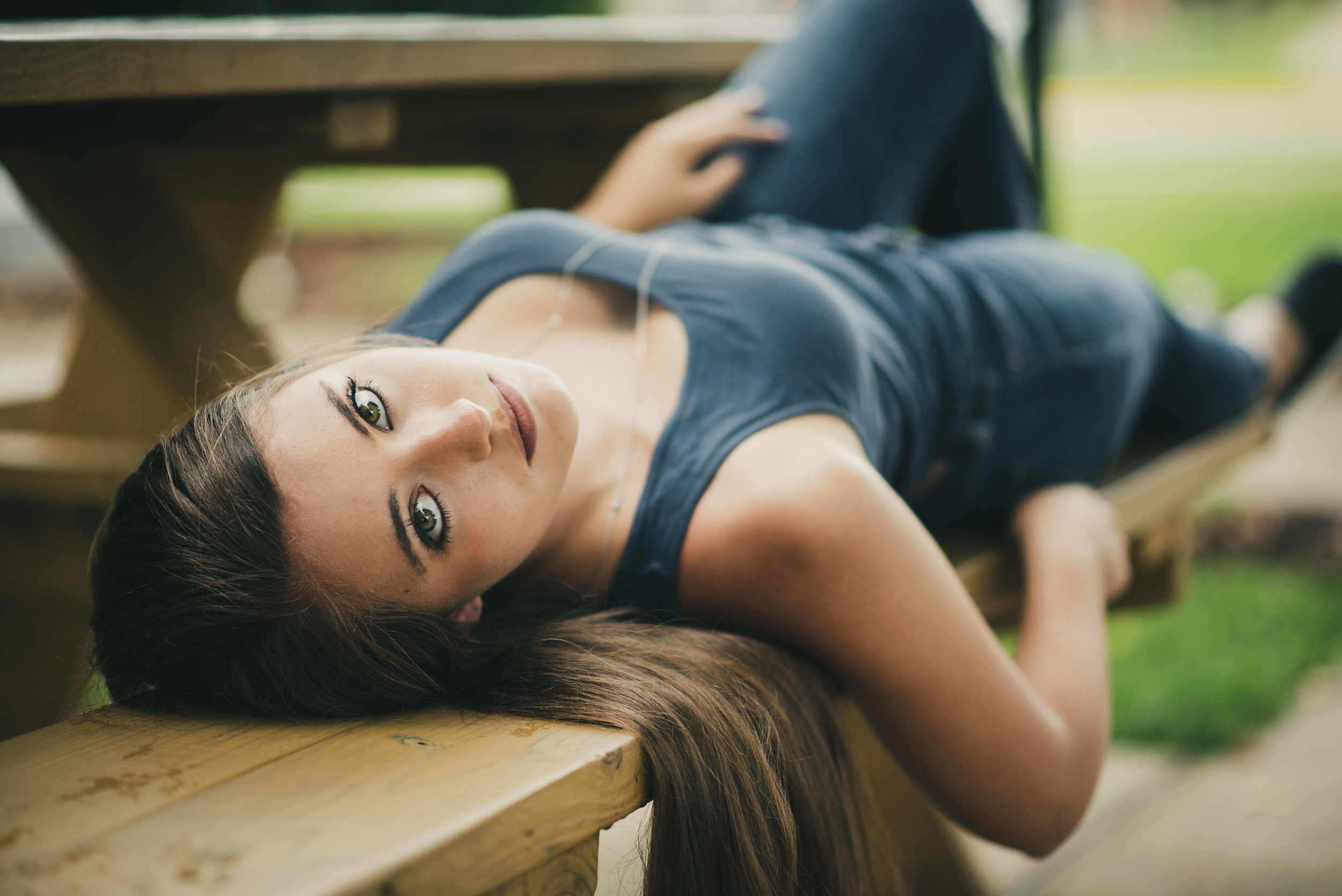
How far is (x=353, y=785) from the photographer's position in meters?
0.94

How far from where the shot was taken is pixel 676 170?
2.16 meters

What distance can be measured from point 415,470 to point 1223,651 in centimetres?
276

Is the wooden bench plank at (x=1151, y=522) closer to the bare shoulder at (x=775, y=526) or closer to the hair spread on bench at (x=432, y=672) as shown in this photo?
the bare shoulder at (x=775, y=526)

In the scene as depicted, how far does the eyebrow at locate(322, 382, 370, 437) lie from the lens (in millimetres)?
1193

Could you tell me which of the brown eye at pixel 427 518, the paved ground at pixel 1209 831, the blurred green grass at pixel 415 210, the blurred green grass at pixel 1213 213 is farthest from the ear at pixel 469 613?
the blurred green grass at pixel 1213 213

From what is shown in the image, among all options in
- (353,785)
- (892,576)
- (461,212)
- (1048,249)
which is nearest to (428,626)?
(353,785)

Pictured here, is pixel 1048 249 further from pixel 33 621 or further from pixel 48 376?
pixel 48 376

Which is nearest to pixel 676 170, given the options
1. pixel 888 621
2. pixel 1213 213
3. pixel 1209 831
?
pixel 888 621

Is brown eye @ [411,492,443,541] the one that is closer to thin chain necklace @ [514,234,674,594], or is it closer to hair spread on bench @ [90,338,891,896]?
hair spread on bench @ [90,338,891,896]

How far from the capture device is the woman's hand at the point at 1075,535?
5.49 ft

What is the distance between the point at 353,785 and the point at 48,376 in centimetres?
354

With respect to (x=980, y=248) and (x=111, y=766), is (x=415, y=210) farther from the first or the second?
(x=111, y=766)

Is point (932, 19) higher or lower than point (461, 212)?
higher

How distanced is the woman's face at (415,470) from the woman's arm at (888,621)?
0.22 metres
